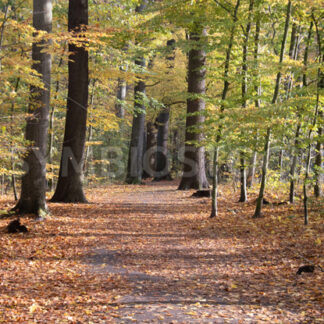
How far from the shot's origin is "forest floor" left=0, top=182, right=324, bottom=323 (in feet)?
14.0

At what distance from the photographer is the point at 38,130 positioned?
9258 millimetres

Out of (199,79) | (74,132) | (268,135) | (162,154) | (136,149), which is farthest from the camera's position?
(162,154)

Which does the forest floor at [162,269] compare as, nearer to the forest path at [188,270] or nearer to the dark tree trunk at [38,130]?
the forest path at [188,270]

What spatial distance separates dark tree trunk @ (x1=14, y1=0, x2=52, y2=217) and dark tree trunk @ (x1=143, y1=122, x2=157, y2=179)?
64.5 ft

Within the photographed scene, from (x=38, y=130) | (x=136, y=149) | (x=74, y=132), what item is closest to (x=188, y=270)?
(x=38, y=130)

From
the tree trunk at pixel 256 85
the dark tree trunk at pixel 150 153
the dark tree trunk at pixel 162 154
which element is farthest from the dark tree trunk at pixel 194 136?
the dark tree trunk at pixel 150 153

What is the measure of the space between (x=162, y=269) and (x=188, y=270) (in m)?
0.42

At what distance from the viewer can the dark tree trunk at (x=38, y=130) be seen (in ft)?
29.9

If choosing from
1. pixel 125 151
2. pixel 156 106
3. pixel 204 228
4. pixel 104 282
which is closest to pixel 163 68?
pixel 156 106

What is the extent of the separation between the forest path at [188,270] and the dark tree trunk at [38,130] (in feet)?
6.34

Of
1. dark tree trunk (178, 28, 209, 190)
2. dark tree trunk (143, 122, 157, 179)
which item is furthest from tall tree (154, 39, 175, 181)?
dark tree trunk (178, 28, 209, 190)

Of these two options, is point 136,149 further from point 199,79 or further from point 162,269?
point 162,269

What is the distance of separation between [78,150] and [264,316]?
925cm

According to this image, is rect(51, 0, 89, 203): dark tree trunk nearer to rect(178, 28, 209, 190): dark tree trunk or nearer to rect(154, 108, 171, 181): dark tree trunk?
rect(178, 28, 209, 190): dark tree trunk
